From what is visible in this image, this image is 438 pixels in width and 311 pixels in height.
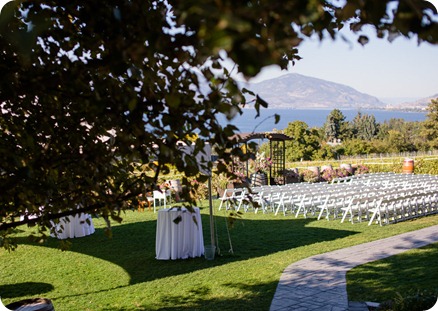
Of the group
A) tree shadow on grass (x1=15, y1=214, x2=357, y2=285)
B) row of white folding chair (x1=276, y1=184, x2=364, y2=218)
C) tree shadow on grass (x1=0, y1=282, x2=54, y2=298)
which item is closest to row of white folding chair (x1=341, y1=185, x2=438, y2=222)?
row of white folding chair (x1=276, y1=184, x2=364, y2=218)

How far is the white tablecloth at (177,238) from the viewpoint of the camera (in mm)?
8977

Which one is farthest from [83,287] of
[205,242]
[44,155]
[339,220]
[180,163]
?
[339,220]

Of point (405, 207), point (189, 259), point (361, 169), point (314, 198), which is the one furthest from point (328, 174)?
point (189, 259)

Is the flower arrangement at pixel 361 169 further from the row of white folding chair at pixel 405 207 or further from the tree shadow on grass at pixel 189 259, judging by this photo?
the tree shadow on grass at pixel 189 259

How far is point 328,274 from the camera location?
6.80 m

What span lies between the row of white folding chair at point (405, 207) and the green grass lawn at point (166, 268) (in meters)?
0.43

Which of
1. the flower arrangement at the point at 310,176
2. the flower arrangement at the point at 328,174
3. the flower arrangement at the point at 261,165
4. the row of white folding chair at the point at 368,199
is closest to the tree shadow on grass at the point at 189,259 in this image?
the row of white folding chair at the point at 368,199

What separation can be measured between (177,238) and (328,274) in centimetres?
324

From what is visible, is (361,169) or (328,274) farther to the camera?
(361,169)

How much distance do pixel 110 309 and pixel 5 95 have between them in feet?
13.7

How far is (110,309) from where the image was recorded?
595 cm

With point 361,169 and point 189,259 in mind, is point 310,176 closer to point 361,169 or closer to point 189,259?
point 361,169

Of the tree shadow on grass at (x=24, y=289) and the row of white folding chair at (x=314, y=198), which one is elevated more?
the row of white folding chair at (x=314, y=198)

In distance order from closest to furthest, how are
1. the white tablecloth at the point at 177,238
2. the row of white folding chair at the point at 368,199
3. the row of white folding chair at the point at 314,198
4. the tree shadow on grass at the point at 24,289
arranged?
the tree shadow on grass at the point at 24,289 < the white tablecloth at the point at 177,238 < the row of white folding chair at the point at 368,199 < the row of white folding chair at the point at 314,198
